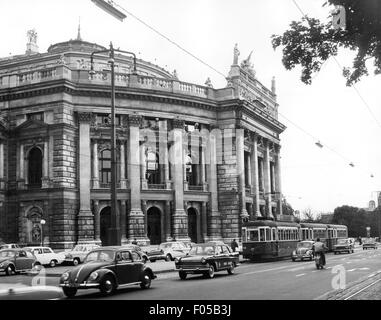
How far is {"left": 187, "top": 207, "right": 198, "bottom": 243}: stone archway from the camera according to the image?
52.2 metres

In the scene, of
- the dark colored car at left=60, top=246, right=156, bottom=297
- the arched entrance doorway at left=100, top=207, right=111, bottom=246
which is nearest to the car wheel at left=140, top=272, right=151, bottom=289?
the dark colored car at left=60, top=246, right=156, bottom=297

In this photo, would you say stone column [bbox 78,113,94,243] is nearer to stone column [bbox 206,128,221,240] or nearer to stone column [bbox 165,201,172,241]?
stone column [bbox 165,201,172,241]

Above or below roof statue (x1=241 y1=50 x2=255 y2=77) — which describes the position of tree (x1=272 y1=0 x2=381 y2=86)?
below

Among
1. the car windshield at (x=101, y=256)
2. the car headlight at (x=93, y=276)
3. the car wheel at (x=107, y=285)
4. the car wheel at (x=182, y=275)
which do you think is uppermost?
the car windshield at (x=101, y=256)

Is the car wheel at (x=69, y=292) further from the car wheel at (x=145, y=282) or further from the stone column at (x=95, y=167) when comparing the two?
the stone column at (x=95, y=167)

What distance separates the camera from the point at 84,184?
151ft

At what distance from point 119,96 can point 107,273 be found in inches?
1285

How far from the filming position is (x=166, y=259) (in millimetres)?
42438

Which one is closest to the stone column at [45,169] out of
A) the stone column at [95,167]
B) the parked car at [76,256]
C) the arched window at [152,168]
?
the stone column at [95,167]

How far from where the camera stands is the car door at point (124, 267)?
57.9 feet

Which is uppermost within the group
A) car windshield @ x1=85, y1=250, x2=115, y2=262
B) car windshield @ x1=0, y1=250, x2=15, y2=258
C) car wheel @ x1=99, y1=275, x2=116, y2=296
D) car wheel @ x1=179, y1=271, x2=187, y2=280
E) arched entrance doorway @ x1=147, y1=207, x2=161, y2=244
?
arched entrance doorway @ x1=147, y1=207, x2=161, y2=244

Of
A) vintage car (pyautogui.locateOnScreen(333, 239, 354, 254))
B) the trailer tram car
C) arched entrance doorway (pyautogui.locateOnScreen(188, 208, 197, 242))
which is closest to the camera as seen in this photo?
the trailer tram car

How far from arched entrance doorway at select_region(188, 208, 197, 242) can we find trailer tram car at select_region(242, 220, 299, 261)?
13.0m

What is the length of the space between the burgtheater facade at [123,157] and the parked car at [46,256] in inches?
282
